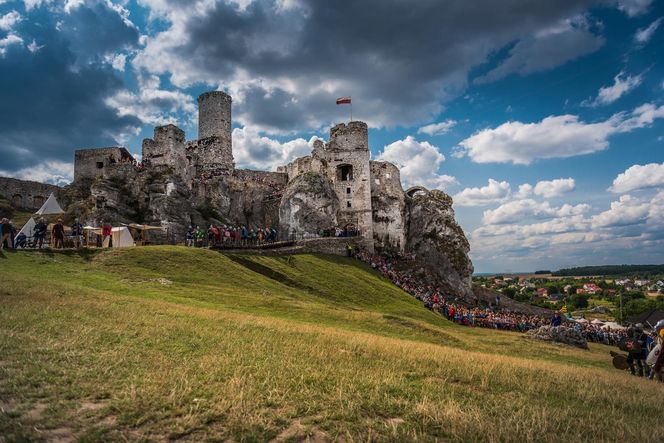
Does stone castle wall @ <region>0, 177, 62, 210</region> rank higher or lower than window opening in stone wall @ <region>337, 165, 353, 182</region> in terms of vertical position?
lower

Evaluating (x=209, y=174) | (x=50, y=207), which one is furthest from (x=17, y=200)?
(x=50, y=207)

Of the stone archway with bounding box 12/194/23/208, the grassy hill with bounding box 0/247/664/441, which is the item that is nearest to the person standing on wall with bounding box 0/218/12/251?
the grassy hill with bounding box 0/247/664/441

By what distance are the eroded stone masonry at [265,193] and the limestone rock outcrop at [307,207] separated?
13cm

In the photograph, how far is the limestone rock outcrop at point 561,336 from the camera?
28.2 meters

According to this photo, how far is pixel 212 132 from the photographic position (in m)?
61.7

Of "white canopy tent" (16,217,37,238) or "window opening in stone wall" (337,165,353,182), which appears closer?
"white canopy tent" (16,217,37,238)

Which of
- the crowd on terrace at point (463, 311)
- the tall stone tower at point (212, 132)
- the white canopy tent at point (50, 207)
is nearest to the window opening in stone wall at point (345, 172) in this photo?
the crowd on terrace at point (463, 311)

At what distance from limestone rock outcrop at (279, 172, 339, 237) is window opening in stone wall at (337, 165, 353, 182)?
7.80 m

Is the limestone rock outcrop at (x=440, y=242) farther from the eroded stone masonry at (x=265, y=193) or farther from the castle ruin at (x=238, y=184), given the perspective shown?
the castle ruin at (x=238, y=184)

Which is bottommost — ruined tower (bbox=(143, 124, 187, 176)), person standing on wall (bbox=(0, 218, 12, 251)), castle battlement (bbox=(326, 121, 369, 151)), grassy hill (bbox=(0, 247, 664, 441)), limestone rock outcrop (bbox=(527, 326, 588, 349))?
limestone rock outcrop (bbox=(527, 326, 588, 349))

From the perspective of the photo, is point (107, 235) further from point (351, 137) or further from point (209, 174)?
point (351, 137)

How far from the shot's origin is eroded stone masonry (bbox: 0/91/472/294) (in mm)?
47531

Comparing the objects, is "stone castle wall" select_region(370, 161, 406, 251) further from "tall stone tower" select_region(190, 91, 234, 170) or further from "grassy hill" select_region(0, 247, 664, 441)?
"grassy hill" select_region(0, 247, 664, 441)

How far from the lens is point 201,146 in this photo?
6203 cm
